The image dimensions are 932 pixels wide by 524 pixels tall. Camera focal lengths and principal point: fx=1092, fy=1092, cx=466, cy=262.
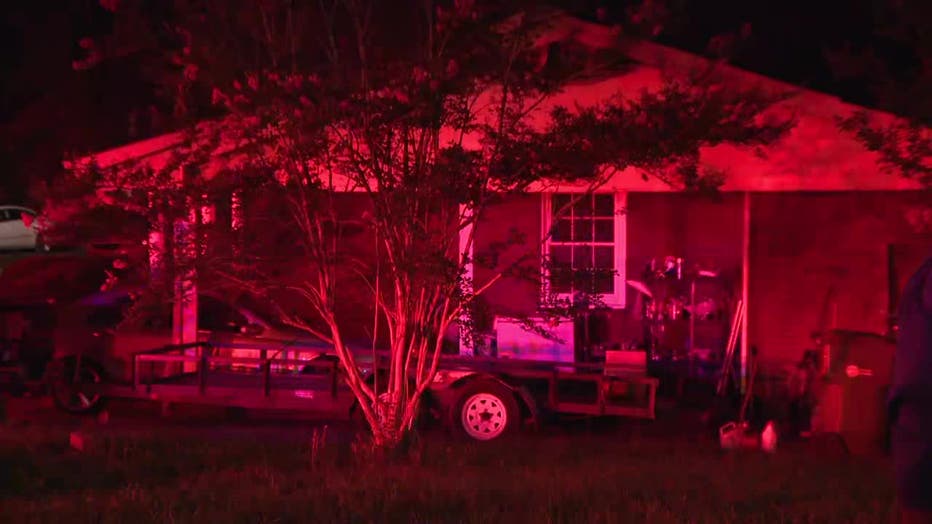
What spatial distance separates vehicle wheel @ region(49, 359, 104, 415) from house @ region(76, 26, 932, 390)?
2.39 meters

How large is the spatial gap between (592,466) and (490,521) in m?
2.07

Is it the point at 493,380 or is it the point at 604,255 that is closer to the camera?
the point at 493,380

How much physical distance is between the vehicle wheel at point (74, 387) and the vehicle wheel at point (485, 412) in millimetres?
4017

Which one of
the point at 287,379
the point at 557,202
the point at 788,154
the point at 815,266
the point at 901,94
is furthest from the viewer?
the point at 815,266

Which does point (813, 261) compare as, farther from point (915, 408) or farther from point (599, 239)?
point (915, 408)

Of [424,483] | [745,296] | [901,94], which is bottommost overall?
[424,483]

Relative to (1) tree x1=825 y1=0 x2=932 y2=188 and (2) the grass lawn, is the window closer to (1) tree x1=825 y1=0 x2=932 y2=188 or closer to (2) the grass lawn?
(1) tree x1=825 y1=0 x2=932 y2=188

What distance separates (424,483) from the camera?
277 inches

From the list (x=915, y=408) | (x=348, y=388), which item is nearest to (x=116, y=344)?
(x=348, y=388)

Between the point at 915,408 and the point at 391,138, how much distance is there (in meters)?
5.50

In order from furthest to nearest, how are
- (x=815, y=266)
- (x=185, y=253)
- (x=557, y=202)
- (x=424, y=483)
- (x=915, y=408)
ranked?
(x=815, y=266) < (x=557, y=202) < (x=185, y=253) < (x=424, y=483) < (x=915, y=408)

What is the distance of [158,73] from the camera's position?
901 centimetres

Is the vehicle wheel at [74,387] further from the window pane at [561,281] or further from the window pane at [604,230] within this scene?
the window pane at [604,230]

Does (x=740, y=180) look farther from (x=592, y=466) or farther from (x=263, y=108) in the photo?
(x=263, y=108)
